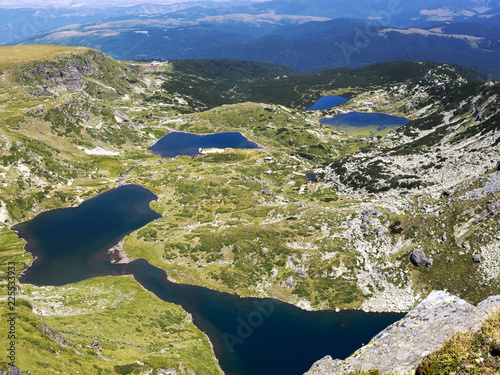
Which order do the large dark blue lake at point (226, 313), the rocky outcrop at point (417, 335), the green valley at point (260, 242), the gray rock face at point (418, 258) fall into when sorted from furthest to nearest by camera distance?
1. the gray rock face at point (418, 258)
2. the large dark blue lake at point (226, 313)
3. the green valley at point (260, 242)
4. the rocky outcrop at point (417, 335)

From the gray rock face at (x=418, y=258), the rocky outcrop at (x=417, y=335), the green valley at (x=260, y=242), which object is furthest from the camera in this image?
the gray rock face at (x=418, y=258)

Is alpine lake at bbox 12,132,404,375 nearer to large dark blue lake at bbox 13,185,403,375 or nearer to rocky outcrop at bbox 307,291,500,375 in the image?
large dark blue lake at bbox 13,185,403,375

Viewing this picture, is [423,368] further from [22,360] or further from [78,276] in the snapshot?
[78,276]

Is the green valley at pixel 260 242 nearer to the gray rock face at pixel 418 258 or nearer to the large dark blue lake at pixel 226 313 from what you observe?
the gray rock face at pixel 418 258

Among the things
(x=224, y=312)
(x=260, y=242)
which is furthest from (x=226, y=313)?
(x=260, y=242)

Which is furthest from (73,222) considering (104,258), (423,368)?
(423,368)

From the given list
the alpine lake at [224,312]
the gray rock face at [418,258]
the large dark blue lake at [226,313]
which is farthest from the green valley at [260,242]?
the large dark blue lake at [226,313]
